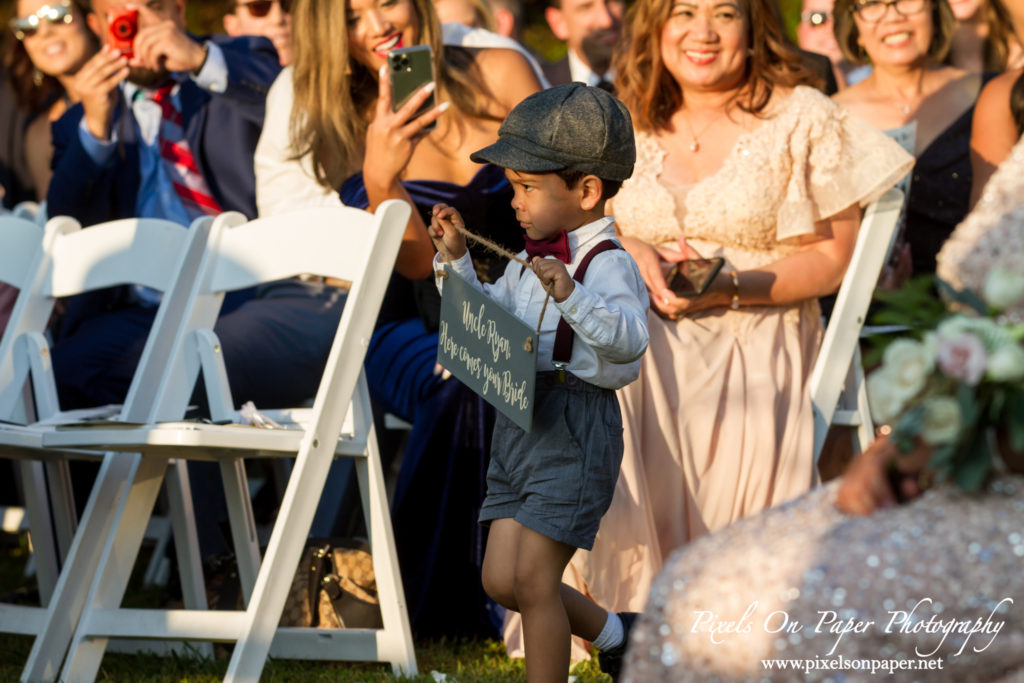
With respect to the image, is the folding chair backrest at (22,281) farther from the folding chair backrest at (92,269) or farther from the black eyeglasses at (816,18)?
the black eyeglasses at (816,18)

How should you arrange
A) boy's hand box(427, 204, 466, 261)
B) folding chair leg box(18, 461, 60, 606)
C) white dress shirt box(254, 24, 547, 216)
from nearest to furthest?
boy's hand box(427, 204, 466, 261)
folding chair leg box(18, 461, 60, 606)
white dress shirt box(254, 24, 547, 216)

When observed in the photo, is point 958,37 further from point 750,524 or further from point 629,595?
point 750,524

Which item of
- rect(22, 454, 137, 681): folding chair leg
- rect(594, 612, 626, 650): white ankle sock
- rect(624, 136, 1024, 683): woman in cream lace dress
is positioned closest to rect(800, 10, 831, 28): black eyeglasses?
rect(594, 612, 626, 650): white ankle sock

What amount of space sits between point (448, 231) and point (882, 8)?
2.53 m

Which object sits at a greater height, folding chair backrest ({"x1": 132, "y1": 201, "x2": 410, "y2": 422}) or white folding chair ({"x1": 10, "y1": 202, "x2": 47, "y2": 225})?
folding chair backrest ({"x1": 132, "y1": 201, "x2": 410, "y2": 422})

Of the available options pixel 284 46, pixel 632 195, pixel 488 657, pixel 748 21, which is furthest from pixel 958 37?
pixel 488 657

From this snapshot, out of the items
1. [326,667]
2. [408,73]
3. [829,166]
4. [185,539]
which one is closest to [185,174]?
[408,73]

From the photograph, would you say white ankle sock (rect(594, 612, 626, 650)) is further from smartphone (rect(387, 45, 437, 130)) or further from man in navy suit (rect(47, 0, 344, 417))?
man in navy suit (rect(47, 0, 344, 417))

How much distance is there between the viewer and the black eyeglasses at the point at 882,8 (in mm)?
4426

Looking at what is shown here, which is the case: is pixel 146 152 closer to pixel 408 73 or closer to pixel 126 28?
pixel 126 28

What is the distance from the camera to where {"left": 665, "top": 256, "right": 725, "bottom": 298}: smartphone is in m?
3.43

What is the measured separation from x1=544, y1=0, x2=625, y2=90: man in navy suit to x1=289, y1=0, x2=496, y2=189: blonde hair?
5.46ft

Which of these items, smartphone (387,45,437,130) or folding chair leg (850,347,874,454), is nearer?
smartphone (387,45,437,130)

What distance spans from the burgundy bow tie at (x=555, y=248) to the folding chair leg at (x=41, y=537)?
6.25 ft
